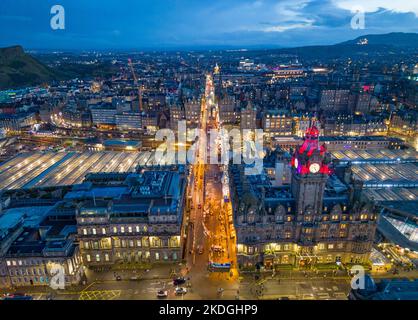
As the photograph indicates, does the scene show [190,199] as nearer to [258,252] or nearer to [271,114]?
[258,252]

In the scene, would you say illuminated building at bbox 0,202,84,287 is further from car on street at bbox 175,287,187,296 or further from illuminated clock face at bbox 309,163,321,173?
illuminated clock face at bbox 309,163,321,173

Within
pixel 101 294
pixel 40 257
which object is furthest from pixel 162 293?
pixel 40 257

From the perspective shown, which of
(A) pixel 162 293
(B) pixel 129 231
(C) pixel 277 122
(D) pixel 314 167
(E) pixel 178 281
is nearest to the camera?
(A) pixel 162 293

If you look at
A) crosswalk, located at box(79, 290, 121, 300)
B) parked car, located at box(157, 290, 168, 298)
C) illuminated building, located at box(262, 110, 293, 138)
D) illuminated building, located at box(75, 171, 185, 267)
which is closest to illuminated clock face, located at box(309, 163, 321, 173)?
illuminated building, located at box(75, 171, 185, 267)

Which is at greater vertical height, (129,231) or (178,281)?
(129,231)

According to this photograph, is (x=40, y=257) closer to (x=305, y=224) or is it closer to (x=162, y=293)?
(x=162, y=293)

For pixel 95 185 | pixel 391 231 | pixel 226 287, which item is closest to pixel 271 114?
pixel 391 231

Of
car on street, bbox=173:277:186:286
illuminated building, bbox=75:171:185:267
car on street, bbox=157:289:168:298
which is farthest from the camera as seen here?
illuminated building, bbox=75:171:185:267

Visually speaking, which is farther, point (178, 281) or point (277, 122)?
point (277, 122)
